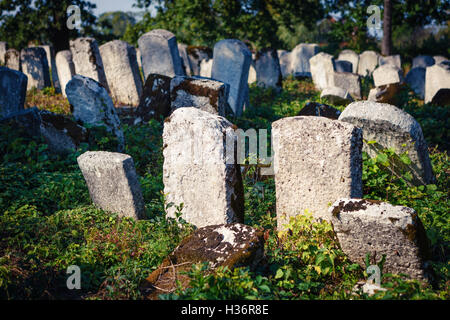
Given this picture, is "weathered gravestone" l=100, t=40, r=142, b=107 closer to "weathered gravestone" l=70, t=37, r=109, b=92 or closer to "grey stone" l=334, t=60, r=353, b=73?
"weathered gravestone" l=70, t=37, r=109, b=92

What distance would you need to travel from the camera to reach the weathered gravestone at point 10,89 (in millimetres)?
7926

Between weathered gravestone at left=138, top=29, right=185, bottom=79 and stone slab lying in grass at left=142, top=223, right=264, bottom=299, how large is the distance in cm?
755

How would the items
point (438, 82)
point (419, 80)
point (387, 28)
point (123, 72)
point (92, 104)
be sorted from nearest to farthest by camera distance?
point (92, 104) < point (123, 72) < point (438, 82) < point (419, 80) < point (387, 28)

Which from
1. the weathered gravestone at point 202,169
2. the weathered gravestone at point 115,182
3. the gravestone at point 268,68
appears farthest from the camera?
the gravestone at point 268,68

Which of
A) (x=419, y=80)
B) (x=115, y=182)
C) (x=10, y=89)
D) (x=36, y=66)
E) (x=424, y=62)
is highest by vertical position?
(x=424, y=62)

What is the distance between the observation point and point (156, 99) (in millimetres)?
8062

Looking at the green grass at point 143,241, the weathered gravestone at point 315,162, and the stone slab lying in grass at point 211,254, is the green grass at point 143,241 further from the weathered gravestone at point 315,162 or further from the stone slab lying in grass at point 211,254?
the weathered gravestone at point 315,162

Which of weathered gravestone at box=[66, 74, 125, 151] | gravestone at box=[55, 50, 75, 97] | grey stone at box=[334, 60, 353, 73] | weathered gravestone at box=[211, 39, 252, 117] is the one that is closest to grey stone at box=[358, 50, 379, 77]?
grey stone at box=[334, 60, 353, 73]

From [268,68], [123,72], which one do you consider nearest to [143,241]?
[123,72]

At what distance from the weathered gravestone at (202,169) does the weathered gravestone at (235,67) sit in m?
5.11

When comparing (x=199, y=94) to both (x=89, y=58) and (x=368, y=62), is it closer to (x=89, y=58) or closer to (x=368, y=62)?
(x=89, y=58)

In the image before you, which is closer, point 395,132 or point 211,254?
point 211,254

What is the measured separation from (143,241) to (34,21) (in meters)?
16.2

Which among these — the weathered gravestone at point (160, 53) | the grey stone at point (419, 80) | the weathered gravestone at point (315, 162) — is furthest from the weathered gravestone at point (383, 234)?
the grey stone at point (419, 80)
